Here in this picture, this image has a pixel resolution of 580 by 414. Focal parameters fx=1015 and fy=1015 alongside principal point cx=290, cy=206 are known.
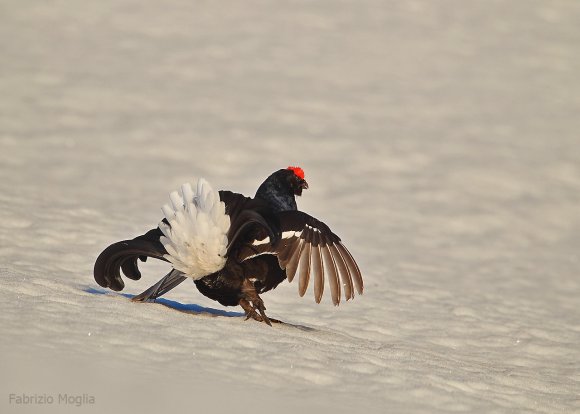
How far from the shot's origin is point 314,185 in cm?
1366

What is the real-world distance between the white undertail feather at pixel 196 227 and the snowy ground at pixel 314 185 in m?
0.44

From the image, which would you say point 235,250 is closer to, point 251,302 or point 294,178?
point 251,302

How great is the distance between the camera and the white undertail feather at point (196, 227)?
5855 millimetres

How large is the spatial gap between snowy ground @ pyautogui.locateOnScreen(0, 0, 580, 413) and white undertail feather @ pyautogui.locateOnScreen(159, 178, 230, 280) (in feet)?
1.45

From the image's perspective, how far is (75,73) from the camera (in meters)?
16.4

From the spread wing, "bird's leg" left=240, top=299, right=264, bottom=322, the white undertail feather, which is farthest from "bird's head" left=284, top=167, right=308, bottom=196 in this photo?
the white undertail feather

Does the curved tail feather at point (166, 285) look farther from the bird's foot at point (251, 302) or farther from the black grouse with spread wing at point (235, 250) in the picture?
the bird's foot at point (251, 302)

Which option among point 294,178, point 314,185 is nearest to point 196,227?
point 294,178

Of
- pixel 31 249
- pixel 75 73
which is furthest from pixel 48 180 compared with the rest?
pixel 75 73

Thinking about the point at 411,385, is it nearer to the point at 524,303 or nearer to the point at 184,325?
the point at 184,325

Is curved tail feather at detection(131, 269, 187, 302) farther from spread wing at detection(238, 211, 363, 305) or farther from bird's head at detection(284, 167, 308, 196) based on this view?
bird's head at detection(284, 167, 308, 196)

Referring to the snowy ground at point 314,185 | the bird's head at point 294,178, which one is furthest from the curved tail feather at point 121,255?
the bird's head at point 294,178

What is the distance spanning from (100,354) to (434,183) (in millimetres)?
9393

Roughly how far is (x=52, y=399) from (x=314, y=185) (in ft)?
31.4
